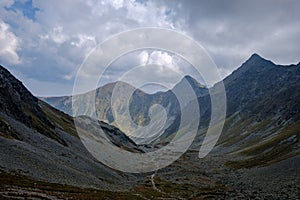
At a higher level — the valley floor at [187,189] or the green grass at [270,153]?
the green grass at [270,153]

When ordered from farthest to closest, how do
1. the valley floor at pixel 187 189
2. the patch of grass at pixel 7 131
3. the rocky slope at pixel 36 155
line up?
the patch of grass at pixel 7 131 < the rocky slope at pixel 36 155 < the valley floor at pixel 187 189

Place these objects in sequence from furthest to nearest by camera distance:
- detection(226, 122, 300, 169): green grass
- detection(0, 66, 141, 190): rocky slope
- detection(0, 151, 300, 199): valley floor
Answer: detection(226, 122, 300, 169): green grass → detection(0, 66, 141, 190): rocky slope → detection(0, 151, 300, 199): valley floor

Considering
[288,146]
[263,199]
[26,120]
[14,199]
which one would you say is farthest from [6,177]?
[288,146]

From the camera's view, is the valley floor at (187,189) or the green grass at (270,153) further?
the green grass at (270,153)

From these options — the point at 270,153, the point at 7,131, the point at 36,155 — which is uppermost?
the point at 270,153

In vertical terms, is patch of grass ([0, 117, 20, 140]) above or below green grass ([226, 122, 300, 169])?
below

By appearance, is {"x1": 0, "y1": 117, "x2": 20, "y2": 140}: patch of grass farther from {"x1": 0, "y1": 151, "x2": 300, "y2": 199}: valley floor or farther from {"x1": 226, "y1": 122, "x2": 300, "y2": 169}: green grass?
{"x1": 226, "y1": 122, "x2": 300, "y2": 169}: green grass

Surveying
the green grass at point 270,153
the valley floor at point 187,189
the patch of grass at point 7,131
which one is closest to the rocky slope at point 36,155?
the patch of grass at point 7,131

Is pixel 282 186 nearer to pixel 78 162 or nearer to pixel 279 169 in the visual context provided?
pixel 279 169

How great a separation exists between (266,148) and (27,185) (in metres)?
141

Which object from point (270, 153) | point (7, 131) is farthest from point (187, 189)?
point (270, 153)

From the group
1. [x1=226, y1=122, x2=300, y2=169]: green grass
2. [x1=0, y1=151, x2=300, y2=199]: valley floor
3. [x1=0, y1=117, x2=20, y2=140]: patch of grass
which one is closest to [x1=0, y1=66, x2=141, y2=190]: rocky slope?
[x1=0, y1=117, x2=20, y2=140]: patch of grass

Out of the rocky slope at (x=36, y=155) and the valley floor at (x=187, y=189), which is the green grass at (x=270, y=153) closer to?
the valley floor at (x=187, y=189)

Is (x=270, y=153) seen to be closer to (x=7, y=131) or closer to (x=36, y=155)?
(x=36, y=155)
